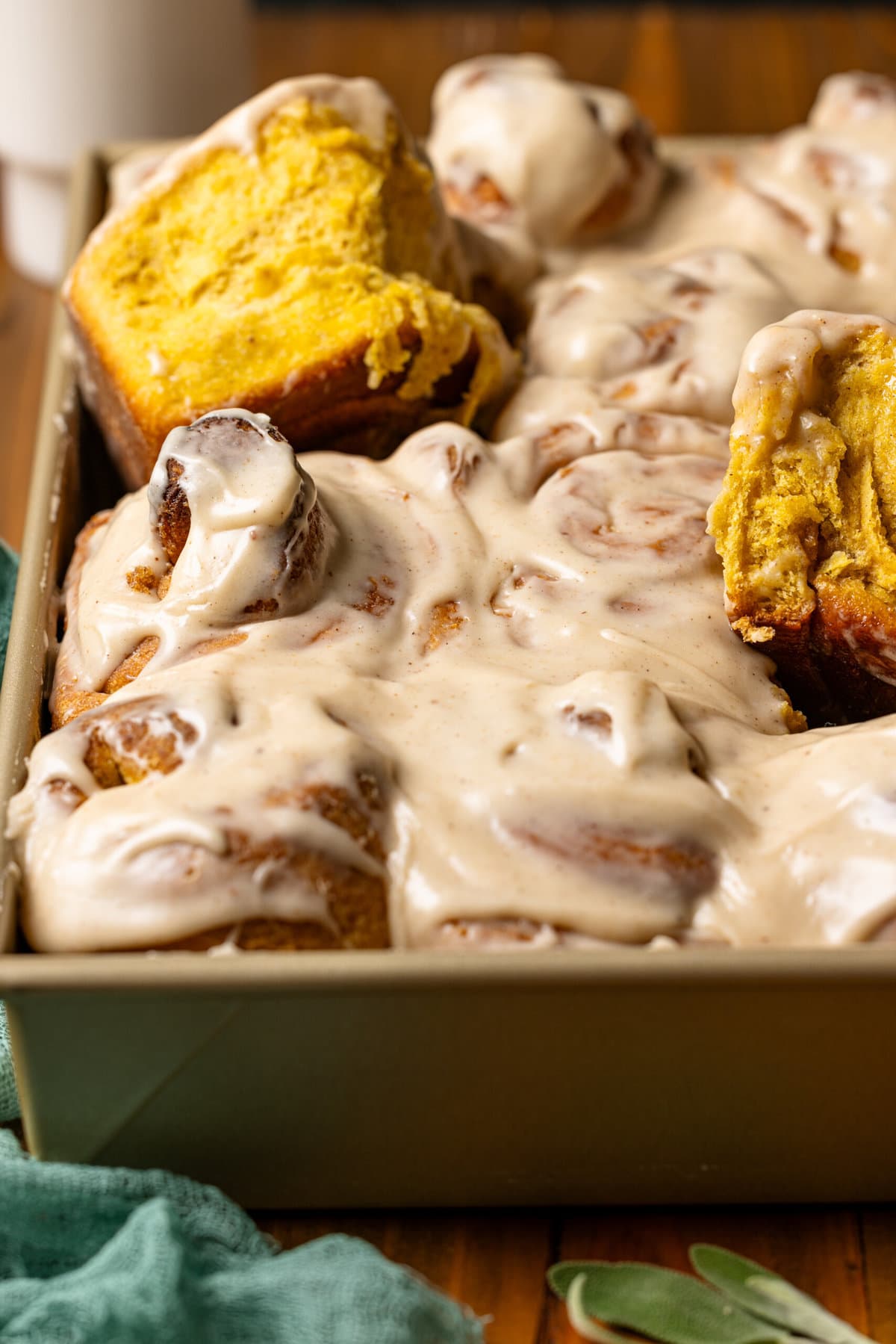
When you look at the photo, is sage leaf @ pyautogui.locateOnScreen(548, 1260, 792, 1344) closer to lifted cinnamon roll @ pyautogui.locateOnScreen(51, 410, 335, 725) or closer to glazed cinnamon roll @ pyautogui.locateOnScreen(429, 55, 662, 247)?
lifted cinnamon roll @ pyautogui.locateOnScreen(51, 410, 335, 725)

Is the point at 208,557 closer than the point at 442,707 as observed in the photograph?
No

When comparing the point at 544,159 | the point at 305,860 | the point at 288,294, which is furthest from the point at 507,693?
the point at 544,159

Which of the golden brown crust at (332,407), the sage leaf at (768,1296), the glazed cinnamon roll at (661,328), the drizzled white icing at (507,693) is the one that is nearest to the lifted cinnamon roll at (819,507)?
the drizzled white icing at (507,693)

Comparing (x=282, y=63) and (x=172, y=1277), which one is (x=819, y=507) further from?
(x=282, y=63)

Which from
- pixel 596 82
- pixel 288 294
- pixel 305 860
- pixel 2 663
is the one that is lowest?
pixel 596 82

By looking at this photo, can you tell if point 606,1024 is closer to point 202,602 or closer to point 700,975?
point 700,975

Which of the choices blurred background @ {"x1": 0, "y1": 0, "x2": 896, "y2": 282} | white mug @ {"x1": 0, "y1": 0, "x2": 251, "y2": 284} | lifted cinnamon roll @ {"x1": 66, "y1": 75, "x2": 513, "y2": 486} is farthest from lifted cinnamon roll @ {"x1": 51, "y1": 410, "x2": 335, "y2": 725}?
white mug @ {"x1": 0, "y1": 0, "x2": 251, "y2": 284}

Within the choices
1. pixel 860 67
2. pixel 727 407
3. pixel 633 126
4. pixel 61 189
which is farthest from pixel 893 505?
pixel 860 67
